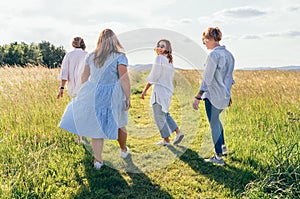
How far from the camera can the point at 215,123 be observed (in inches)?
174

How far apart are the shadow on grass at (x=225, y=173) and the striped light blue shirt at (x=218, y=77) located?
33.6 inches

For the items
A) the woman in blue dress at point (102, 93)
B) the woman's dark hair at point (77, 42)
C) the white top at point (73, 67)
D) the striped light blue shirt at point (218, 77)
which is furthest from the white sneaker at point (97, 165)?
the woman's dark hair at point (77, 42)

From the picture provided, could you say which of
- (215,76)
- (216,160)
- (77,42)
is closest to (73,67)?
(77,42)

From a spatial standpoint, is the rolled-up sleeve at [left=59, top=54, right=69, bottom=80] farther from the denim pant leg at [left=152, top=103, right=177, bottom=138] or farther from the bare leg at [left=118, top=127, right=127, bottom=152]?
the denim pant leg at [left=152, top=103, right=177, bottom=138]

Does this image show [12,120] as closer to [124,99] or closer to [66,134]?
[66,134]

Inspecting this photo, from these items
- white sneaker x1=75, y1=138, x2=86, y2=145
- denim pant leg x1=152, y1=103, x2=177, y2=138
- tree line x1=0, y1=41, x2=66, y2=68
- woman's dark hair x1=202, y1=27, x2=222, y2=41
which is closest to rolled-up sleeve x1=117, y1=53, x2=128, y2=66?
woman's dark hair x1=202, y1=27, x2=222, y2=41

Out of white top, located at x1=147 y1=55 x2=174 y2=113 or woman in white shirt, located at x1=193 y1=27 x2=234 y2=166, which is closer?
woman in white shirt, located at x1=193 y1=27 x2=234 y2=166

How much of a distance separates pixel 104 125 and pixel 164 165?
1142mm

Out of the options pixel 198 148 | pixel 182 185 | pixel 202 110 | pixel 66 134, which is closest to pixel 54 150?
pixel 66 134

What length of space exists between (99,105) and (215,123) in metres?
1.61

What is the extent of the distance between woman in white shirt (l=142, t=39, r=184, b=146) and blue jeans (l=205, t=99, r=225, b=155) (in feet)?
3.29

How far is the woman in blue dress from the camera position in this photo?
13.2 ft

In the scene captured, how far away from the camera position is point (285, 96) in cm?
690

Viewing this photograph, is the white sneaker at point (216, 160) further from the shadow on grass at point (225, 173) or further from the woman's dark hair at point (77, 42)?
the woman's dark hair at point (77, 42)
